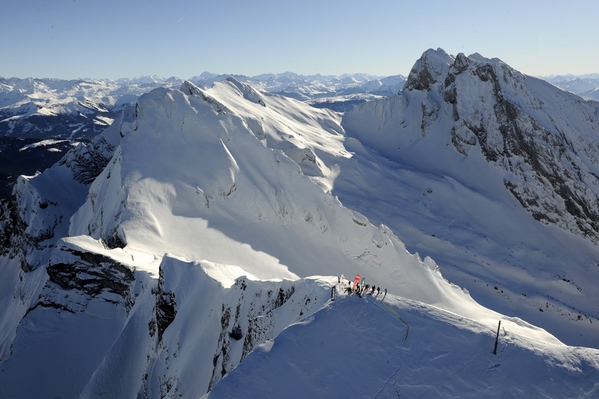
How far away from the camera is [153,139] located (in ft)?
184

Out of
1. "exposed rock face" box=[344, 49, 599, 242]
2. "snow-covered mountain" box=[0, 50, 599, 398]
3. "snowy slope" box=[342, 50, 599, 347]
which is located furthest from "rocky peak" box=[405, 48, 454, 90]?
"exposed rock face" box=[344, 49, 599, 242]

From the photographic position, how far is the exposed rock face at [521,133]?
65.9 meters

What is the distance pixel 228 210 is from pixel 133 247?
1426 cm

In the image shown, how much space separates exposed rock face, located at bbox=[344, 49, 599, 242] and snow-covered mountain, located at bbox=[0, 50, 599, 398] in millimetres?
464

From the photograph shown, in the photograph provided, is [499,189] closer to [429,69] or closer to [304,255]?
[429,69]

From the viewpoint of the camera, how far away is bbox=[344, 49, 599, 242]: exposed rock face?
65938mm

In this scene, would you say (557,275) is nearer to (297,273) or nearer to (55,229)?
(297,273)

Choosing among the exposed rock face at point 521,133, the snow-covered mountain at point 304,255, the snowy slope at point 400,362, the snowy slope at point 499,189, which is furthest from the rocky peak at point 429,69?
the snowy slope at point 400,362

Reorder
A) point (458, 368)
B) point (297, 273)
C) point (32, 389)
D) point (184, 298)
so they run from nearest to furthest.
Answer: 1. point (458, 368)
2. point (184, 298)
3. point (32, 389)
4. point (297, 273)

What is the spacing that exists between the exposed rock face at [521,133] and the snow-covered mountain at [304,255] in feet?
1.52

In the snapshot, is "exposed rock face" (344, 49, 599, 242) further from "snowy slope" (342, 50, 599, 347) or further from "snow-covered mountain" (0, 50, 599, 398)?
"snow-covered mountain" (0, 50, 599, 398)

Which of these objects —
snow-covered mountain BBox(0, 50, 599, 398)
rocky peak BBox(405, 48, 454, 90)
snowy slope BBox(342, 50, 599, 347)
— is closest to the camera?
snow-covered mountain BBox(0, 50, 599, 398)

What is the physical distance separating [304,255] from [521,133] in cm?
5466

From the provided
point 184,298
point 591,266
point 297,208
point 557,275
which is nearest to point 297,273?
point 297,208
